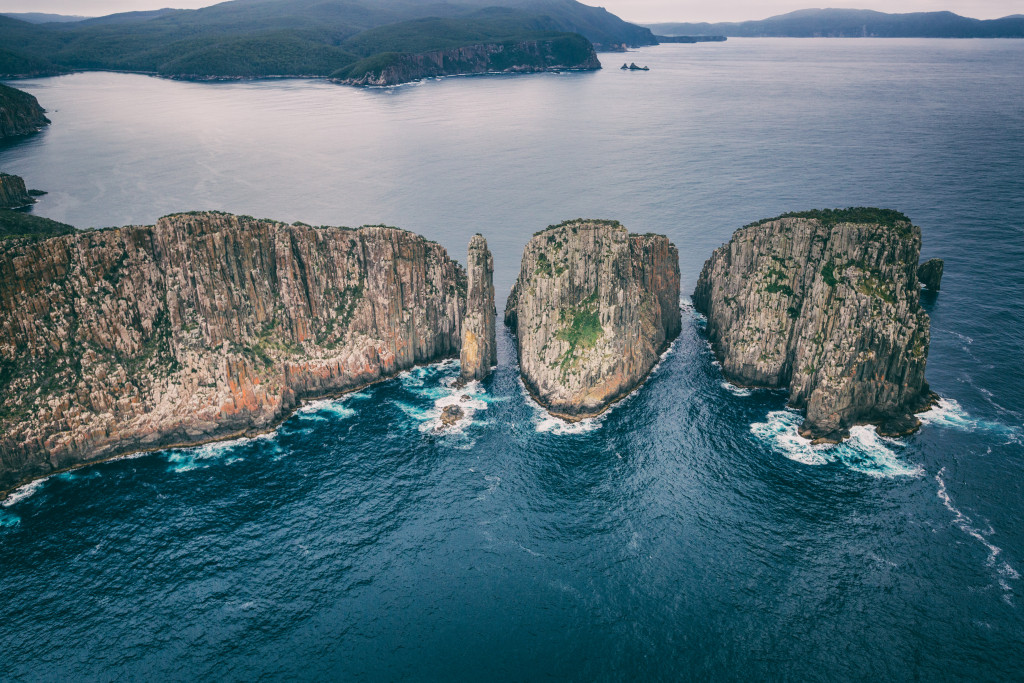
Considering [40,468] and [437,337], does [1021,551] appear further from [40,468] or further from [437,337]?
[40,468]

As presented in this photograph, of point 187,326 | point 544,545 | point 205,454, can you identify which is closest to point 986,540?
point 544,545

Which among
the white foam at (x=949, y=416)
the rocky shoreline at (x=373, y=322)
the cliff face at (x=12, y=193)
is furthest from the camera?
the cliff face at (x=12, y=193)

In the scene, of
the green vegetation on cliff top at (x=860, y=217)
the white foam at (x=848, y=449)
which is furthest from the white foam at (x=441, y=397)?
the green vegetation on cliff top at (x=860, y=217)

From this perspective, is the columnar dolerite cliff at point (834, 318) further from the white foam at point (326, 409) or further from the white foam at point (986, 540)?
the white foam at point (326, 409)

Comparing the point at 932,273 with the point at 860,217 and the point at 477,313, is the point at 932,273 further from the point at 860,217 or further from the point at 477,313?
the point at 477,313

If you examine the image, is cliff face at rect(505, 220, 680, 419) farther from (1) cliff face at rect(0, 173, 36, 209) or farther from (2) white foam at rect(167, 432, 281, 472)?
(1) cliff face at rect(0, 173, 36, 209)
